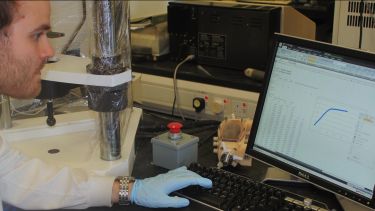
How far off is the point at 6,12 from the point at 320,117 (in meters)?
0.73

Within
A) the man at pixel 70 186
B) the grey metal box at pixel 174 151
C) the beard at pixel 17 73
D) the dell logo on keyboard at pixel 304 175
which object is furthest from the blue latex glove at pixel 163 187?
the beard at pixel 17 73

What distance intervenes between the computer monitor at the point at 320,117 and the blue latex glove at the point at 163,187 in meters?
0.20

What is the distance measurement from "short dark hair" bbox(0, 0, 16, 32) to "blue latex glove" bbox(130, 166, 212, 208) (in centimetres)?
52

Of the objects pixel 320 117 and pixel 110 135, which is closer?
pixel 320 117

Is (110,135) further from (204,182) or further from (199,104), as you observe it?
(199,104)

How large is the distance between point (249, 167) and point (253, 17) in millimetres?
743

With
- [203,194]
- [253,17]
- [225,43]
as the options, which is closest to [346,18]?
[253,17]

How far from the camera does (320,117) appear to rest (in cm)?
124

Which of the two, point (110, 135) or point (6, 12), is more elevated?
point (6, 12)

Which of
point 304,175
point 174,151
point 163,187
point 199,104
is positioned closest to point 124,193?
point 163,187

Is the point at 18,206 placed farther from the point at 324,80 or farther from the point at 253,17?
the point at 253,17

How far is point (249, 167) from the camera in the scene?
147 centimetres

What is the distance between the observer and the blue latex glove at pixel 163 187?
1250 millimetres

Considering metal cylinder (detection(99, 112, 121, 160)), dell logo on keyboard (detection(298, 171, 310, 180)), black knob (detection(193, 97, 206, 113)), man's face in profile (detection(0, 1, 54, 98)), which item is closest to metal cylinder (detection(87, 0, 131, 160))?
metal cylinder (detection(99, 112, 121, 160))
